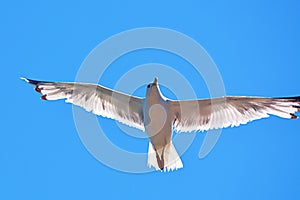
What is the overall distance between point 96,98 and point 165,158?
2.26m

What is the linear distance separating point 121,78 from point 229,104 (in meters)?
2.75

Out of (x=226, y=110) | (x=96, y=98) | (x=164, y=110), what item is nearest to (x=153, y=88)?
Result: (x=164, y=110)

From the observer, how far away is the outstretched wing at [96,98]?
6469 cm

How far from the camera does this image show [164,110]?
6419 cm

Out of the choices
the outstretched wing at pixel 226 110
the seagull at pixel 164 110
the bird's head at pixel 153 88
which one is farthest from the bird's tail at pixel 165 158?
the bird's head at pixel 153 88

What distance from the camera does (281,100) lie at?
64.6 metres

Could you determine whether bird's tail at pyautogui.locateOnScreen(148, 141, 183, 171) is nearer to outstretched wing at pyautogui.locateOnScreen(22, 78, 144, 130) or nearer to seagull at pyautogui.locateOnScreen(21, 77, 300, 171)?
seagull at pyautogui.locateOnScreen(21, 77, 300, 171)

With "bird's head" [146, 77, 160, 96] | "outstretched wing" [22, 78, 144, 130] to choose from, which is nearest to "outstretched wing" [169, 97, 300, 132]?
"bird's head" [146, 77, 160, 96]

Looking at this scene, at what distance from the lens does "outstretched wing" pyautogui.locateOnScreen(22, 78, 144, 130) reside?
64.7 meters

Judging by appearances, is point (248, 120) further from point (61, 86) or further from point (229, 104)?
point (61, 86)

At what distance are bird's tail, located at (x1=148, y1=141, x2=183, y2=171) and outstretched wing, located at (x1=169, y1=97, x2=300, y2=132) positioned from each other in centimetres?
76

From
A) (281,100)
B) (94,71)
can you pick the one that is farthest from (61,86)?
(281,100)

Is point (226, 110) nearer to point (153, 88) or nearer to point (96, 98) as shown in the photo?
point (153, 88)

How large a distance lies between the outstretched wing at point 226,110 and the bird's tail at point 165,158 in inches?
30.1
